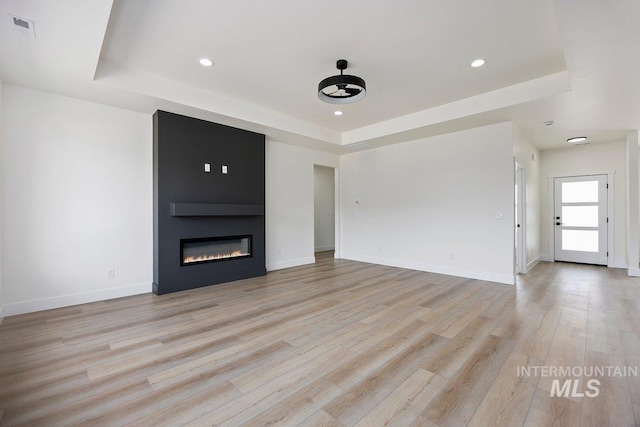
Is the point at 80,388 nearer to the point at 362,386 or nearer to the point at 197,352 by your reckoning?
the point at 197,352

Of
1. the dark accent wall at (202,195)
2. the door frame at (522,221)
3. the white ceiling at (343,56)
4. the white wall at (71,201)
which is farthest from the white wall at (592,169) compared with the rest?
the white wall at (71,201)

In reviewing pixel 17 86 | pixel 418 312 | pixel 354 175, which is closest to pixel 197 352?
pixel 418 312

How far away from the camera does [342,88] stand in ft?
11.2

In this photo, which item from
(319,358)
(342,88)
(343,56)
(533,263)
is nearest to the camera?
(319,358)

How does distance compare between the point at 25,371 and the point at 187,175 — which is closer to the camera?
the point at 25,371

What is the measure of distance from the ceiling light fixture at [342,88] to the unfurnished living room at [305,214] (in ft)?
0.10

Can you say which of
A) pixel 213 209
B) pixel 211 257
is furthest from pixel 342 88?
pixel 211 257

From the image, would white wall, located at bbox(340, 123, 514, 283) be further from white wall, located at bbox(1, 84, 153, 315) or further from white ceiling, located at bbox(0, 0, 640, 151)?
white wall, located at bbox(1, 84, 153, 315)

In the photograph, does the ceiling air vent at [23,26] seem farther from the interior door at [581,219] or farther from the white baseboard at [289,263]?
the interior door at [581,219]

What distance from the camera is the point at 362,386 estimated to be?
195 cm

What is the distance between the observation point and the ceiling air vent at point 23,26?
2.26m

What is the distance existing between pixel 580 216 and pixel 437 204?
3.89 m

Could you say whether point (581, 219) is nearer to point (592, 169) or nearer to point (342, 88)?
point (592, 169)

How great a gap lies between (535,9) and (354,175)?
15.9 feet
